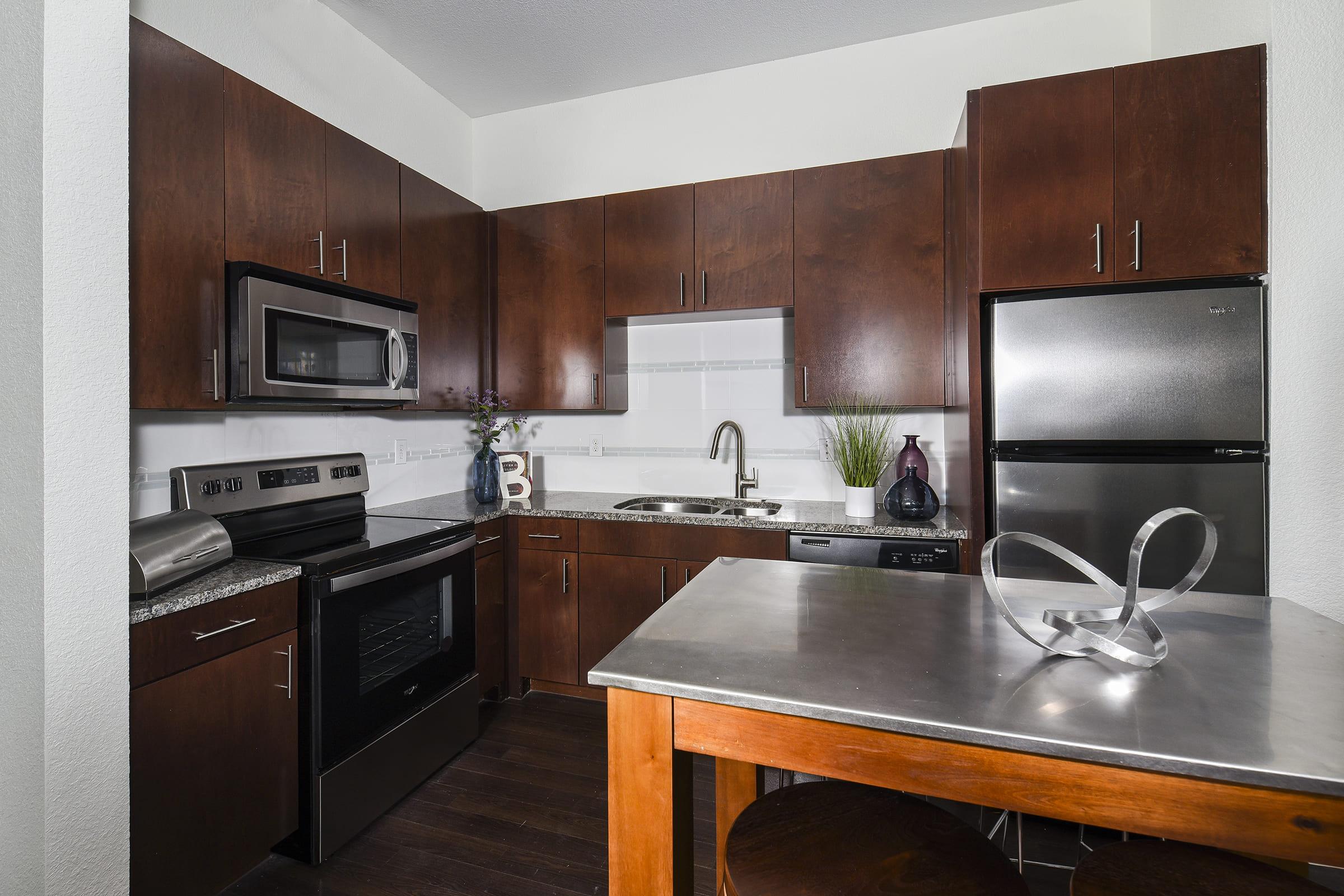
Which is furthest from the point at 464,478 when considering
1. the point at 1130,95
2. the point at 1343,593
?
the point at 1343,593

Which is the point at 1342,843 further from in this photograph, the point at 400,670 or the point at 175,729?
the point at 400,670

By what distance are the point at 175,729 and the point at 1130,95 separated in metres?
3.27

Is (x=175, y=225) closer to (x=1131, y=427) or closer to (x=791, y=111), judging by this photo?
(x=791, y=111)

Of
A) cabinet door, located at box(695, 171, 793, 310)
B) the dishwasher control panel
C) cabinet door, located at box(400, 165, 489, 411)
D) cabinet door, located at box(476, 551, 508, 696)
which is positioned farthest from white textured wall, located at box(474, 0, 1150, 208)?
cabinet door, located at box(476, 551, 508, 696)

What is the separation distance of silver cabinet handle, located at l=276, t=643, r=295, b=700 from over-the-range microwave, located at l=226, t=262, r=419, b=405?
744 mm

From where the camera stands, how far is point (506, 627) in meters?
2.96

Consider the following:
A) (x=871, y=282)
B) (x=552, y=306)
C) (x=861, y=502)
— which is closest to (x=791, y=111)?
(x=871, y=282)

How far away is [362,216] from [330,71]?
2.70ft

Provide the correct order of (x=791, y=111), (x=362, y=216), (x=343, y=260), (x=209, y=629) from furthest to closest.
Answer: (x=791, y=111), (x=362, y=216), (x=343, y=260), (x=209, y=629)

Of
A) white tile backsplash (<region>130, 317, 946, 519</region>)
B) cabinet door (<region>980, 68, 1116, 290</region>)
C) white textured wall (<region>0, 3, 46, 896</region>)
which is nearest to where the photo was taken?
white textured wall (<region>0, 3, 46, 896</region>)

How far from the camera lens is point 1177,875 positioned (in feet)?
2.92

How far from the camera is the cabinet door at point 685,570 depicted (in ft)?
8.86

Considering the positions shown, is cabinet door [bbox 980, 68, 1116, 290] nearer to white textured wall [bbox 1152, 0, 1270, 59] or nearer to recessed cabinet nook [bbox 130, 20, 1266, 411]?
recessed cabinet nook [bbox 130, 20, 1266, 411]

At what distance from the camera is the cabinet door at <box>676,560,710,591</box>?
106 inches
